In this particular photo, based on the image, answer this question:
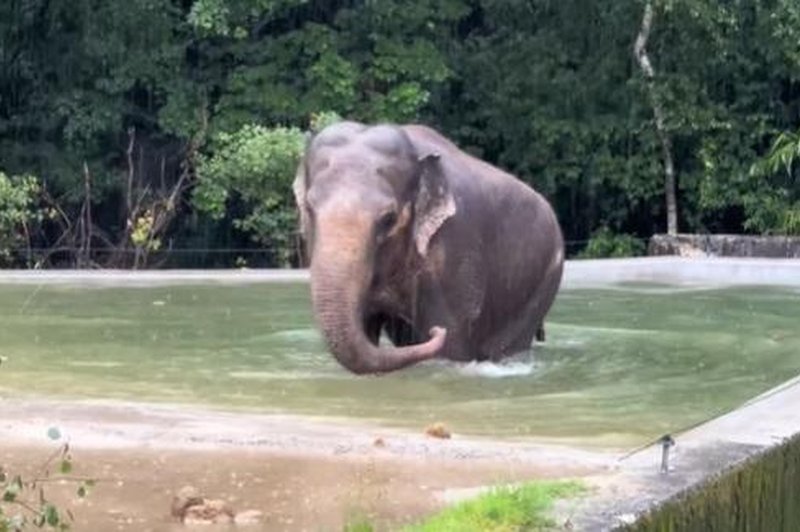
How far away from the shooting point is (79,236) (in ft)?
64.2

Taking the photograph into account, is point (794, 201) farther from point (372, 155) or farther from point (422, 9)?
point (372, 155)

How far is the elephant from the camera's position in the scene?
7.61m

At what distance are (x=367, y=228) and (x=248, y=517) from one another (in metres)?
3.17

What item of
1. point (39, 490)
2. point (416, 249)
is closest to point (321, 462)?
point (39, 490)

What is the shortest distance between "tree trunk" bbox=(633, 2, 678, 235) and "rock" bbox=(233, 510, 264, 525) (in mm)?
16334

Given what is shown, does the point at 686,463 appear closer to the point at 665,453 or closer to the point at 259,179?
the point at 665,453

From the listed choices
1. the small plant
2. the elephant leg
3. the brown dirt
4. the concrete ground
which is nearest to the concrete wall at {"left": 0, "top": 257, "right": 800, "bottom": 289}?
the elephant leg

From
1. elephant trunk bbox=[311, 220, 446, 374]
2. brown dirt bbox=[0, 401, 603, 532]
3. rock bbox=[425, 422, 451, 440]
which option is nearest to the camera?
brown dirt bbox=[0, 401, 603, 532]

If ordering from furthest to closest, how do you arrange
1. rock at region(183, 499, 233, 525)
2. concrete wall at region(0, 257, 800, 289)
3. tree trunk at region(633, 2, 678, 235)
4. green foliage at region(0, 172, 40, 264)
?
tree trunk at region(633, 2, 678, 235)
green foliage at region(0, 172, 40, 264)
concrete wall at region(0, 257, 800, 289)
rock at region(183, 499, 233, 525)

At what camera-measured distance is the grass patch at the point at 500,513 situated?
4031mm

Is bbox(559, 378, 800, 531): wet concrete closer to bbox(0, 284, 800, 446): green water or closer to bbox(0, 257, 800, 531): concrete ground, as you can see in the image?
bbox(0, 257, 800, 531): concrete ground

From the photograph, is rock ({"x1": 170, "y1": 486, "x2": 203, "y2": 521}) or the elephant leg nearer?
rock ({"x1": 170, "y1": 486, "x2": 203, "y2": 521})

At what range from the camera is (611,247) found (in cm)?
2073

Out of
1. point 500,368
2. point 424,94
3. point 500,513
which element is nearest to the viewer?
point 500,513
